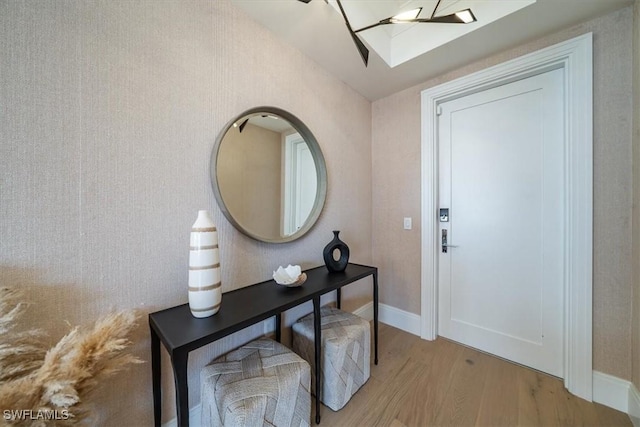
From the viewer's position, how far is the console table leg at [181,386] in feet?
2.45

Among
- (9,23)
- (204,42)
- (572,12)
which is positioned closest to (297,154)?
(204,42)

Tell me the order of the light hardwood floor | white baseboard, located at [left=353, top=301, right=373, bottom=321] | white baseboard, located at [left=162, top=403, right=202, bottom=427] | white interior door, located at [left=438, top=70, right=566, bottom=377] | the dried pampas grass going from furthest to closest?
white baseboard, located at [left=353, top=301, right=373, bottom=321]
white interior door, located at [left=438, top=70, right=566, bottom=377]
the light hardwood floor
white baseboard, located at [left=162, top=403, right=202, bottom=427]
the dried pampas grass

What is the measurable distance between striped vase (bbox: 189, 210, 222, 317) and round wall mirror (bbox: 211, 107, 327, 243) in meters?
0.30

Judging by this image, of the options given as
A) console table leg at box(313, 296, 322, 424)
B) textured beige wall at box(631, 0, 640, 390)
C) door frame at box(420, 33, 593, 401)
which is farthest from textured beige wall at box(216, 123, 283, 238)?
textured beige wall at box(631, 0, 640, 390)

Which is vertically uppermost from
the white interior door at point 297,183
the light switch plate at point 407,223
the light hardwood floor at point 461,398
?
the white interior door at point 297,183

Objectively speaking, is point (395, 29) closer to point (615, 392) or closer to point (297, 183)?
point (297, 183)

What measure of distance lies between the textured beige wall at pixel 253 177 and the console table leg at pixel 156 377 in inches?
26.1

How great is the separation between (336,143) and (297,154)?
0.46 m

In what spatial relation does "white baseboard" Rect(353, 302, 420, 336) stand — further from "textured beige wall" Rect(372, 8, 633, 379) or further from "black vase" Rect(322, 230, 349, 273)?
"textured beige wall" Rect(372, 8, 633, 379)

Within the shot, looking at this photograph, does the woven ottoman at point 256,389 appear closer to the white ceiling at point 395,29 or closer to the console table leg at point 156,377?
the console table leg at point 156,377

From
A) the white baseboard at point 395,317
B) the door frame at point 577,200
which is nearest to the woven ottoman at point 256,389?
the white baseboard at point 395,317

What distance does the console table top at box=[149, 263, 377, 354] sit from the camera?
2.69 ft

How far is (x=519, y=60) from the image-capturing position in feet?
5.20

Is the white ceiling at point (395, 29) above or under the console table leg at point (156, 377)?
above
